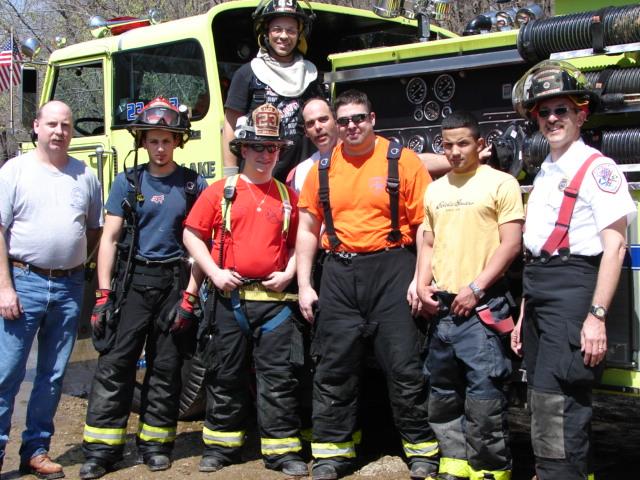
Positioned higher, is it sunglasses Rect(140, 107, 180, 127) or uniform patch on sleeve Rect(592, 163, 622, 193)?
sunglasses Rect(140, 107, 180, 127)

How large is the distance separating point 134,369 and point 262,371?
2.39 ft

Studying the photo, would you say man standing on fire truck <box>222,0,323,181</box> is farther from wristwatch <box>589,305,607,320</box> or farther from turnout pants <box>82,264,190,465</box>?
wristwatch <box>589,305,607,320</box>

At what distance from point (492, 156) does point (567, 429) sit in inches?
56.1

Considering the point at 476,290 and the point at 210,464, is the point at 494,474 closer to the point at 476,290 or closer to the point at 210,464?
the point at 476,290

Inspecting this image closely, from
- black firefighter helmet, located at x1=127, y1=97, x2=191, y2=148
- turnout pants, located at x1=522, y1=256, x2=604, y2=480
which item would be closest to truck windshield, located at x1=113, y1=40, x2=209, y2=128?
black firefighter helmet, located at x1=127, y1=97, x2=191, y2=148

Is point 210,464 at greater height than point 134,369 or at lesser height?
lesser

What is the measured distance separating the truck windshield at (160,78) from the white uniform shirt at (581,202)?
2.64 meters

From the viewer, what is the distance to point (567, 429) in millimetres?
3799

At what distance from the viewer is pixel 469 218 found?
4.21 meters

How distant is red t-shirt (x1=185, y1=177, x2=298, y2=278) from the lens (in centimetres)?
487

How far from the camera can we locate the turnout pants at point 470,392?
4.18 metres

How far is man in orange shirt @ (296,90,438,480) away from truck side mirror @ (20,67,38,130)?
306 cm

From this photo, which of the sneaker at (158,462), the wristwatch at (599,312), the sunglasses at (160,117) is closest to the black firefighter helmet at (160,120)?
the sunglasses at (160,117)

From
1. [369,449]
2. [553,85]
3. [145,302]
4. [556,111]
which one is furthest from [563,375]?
[145,302]
